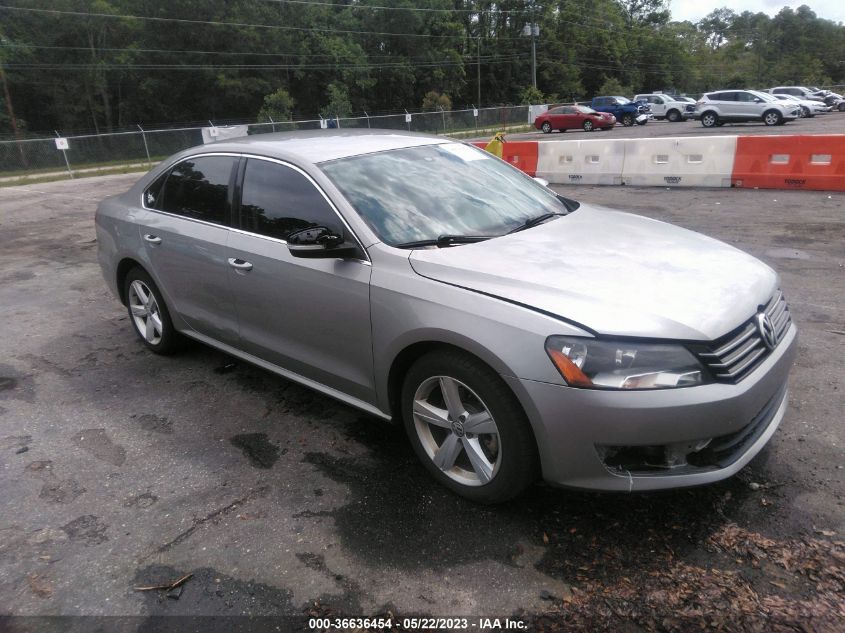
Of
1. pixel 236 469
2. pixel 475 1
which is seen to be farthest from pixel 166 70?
pixel 236 469

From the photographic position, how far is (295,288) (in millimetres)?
3408

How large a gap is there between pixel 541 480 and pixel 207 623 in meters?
1.48

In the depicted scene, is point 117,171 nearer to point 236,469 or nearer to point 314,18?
point 236,469

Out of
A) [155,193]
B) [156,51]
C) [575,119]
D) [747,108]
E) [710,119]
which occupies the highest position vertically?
[156,51]

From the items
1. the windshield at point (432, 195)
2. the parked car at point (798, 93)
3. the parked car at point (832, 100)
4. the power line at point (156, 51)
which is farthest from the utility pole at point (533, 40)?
the windshield at point (432, 195)

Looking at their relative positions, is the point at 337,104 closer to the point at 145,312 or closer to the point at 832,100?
the point at 832,100

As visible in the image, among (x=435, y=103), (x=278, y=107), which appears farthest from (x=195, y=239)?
(x=435, y=103)

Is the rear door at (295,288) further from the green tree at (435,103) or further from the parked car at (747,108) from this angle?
the green tree at (435,103)

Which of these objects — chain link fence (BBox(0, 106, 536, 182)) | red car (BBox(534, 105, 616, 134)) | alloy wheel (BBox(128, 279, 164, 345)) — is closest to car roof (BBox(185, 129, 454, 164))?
alloy wheel (BBox(128, 279, 164, 345))

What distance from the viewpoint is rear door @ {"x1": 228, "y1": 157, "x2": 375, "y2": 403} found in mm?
3174

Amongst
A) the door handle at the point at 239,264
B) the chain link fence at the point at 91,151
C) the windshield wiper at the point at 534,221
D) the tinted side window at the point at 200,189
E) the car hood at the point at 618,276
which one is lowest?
the chain link fence at the point at 91,151

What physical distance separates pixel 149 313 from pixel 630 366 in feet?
12.7

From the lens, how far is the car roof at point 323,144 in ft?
12.0

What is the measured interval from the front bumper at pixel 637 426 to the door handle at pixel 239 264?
1.89 m
